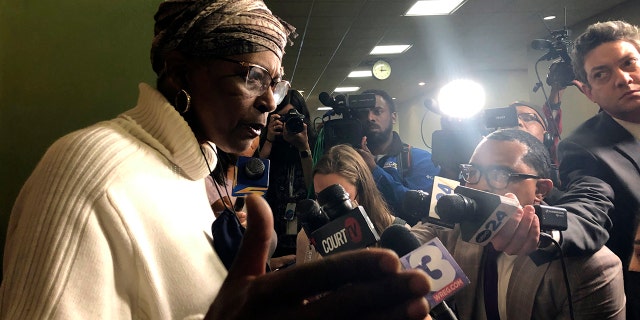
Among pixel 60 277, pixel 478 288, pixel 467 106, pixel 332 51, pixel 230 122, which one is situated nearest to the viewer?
pixel 60 277

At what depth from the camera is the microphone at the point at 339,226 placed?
705mm

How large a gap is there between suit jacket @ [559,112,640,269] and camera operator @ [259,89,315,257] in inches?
35.2

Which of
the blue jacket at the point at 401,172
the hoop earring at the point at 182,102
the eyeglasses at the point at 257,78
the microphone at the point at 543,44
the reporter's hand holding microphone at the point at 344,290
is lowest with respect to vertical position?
the blue jacket at the point at 401,172

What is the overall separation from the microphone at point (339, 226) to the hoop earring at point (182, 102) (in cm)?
26

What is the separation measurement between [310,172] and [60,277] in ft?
4.26

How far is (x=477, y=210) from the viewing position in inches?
35.7

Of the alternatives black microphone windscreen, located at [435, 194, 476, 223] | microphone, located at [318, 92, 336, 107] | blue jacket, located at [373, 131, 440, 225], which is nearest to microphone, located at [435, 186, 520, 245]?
black microphone windscreen, located at [435, 194, 476, 223]

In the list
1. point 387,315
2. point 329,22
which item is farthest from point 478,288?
point 329,22

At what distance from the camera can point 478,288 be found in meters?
1.25

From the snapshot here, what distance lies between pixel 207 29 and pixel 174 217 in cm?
32

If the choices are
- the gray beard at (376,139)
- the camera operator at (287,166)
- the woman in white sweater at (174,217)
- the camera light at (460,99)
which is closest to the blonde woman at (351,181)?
the camera operator at (287,166)

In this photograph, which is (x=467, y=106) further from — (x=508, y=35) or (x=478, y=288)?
(x=508, y=35)

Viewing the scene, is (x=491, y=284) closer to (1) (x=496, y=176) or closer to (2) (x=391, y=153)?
(1) (x=496, y=176)

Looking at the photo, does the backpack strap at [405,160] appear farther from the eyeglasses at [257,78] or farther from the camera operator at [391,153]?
the eyeglasses at [257,78]
